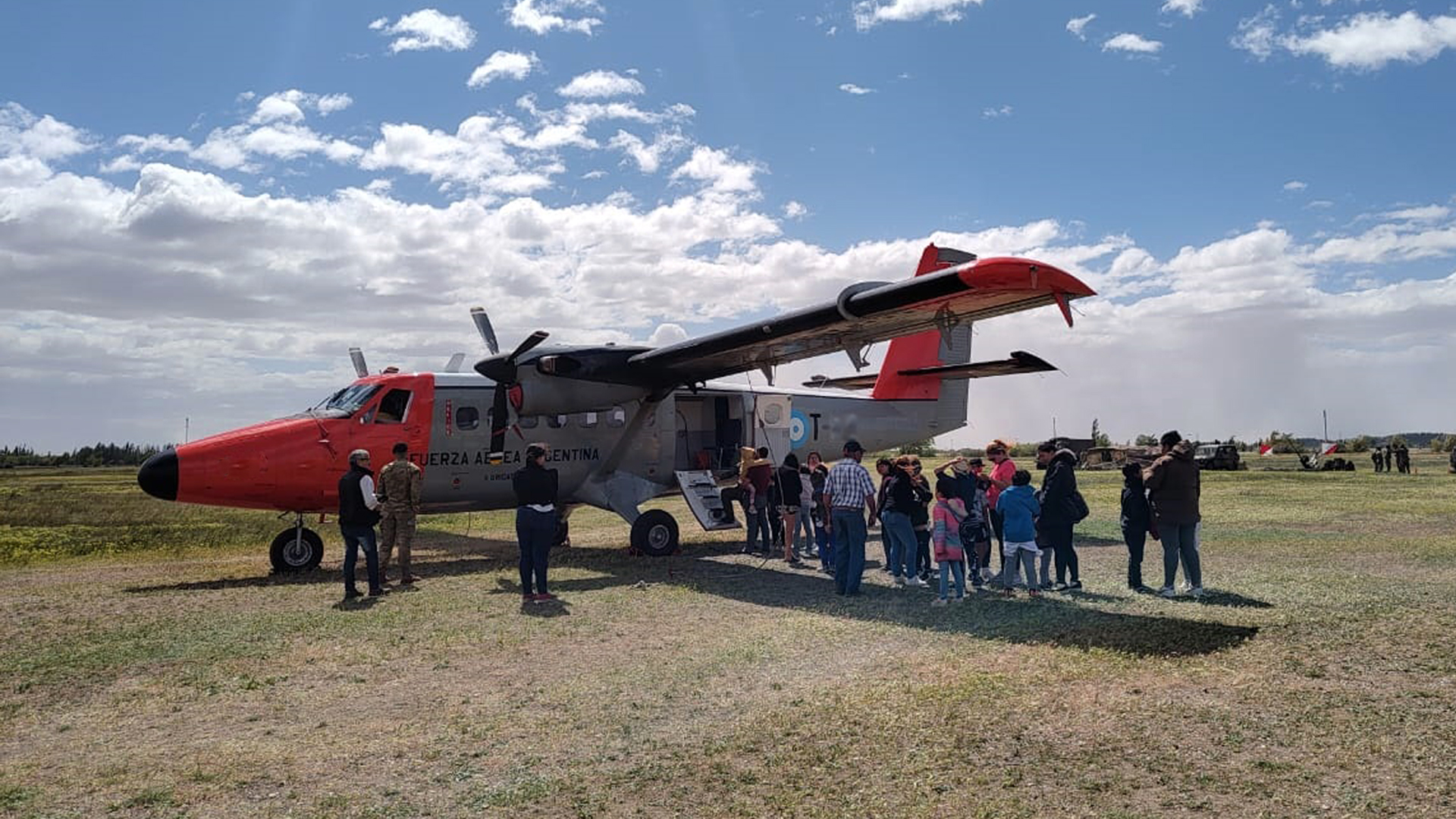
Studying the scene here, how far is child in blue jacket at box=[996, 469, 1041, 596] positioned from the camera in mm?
10086

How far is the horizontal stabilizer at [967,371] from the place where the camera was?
1345 cm

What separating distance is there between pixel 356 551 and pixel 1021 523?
7700 millimetres

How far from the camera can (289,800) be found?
4.70 m

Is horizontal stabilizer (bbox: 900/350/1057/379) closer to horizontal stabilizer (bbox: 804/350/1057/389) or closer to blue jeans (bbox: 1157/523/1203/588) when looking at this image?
horizontal stabilizer (bbox: 804/350/1057/389)

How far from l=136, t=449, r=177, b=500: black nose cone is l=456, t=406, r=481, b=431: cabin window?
12.8ft

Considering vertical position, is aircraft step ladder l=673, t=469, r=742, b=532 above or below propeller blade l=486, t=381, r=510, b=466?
below

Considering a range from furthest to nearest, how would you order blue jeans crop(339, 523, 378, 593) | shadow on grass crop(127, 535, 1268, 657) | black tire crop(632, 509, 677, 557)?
black tire crop(632, 509, 677, 557), blue jeans crop(339, 523, 378, 593), shadow on grass crop(127, 535, 1268, 657)

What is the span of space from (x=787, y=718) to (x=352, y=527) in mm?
6969

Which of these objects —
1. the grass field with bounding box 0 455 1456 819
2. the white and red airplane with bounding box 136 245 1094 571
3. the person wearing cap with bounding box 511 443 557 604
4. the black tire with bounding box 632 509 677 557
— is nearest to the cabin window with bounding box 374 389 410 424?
the white and red airplane with bounding box 136 245 1094 571

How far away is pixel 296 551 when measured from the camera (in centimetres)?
1345

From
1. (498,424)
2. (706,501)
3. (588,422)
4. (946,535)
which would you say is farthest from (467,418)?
(946,535)

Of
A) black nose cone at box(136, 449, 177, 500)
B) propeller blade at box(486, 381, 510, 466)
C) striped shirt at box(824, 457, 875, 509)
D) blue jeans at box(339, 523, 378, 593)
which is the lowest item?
blue jeans at box(339, 523, 378, 593)

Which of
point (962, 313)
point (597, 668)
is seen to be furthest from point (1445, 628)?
point (597, 668)

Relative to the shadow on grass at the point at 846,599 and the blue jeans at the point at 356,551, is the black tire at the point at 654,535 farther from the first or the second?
the blue jeans at the point at 356,551
